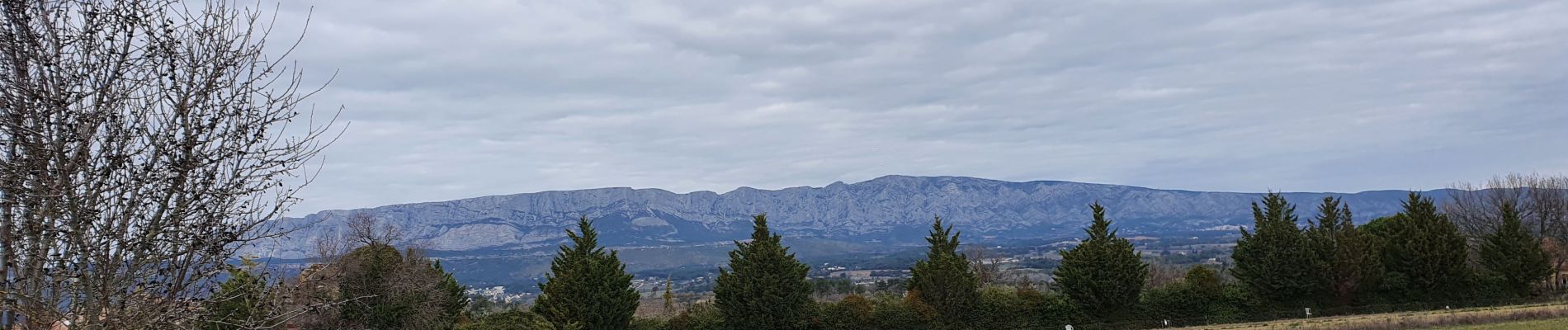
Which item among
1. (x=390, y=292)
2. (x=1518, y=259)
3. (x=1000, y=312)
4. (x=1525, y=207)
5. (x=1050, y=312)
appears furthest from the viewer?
(x=1525, y=207)

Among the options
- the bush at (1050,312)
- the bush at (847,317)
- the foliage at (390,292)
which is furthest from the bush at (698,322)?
the bush at (1050,312)

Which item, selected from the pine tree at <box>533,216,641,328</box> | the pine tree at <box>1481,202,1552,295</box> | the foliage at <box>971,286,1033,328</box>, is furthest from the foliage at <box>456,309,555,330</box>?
the pine tree at <box>1481,202,1552,295</box>

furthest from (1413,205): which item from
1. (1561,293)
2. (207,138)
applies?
(207,138)

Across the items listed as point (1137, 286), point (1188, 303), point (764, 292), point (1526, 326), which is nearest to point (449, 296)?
point (764, 292)

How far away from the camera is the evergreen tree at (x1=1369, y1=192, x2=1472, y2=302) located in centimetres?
4244

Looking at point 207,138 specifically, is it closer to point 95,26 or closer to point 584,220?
point 95,26

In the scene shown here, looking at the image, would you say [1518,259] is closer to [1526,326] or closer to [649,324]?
[1526,326]

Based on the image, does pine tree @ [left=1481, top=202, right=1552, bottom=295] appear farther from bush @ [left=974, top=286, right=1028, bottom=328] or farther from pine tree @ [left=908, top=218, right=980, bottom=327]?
pine tree @ [left=908, top=218, right=980, bottom=327]

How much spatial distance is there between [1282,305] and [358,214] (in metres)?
51.7

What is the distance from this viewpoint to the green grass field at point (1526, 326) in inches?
934

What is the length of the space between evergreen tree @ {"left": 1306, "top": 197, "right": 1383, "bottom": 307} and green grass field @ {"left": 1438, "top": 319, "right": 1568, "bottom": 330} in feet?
51.1

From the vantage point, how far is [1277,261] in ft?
139

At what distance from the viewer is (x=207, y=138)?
5.25 meters

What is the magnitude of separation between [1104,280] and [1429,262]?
52.5ft
